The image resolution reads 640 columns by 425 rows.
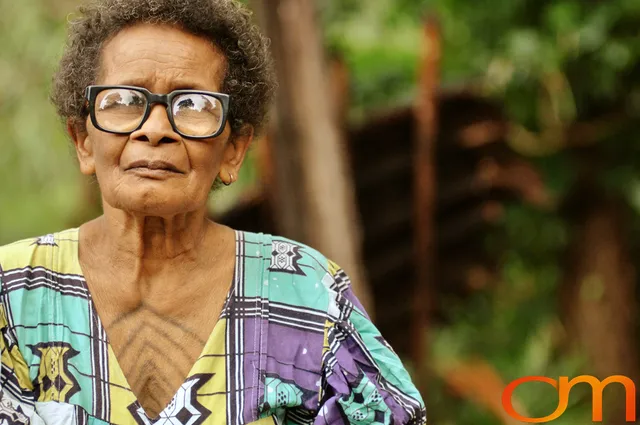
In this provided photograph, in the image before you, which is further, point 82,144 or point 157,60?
point 82,144

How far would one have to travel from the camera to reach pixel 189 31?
5.11 feet

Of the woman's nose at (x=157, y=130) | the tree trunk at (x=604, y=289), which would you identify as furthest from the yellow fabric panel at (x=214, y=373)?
the tree trunk at (x=604, y=289)

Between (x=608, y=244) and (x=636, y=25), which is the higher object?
(x=636, y=25)

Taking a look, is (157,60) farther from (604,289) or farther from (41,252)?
(604,289)

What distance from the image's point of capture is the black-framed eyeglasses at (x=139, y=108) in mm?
1494

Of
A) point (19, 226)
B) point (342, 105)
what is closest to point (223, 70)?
point (342, 105)

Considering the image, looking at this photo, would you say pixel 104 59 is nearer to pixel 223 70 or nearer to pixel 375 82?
pixel 223 70

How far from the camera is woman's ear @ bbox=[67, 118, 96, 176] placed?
5.33ft

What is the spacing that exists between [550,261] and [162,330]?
388 centimetres

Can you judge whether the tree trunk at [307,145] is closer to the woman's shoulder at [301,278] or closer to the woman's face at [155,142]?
the woman's shoulder at [301,278]

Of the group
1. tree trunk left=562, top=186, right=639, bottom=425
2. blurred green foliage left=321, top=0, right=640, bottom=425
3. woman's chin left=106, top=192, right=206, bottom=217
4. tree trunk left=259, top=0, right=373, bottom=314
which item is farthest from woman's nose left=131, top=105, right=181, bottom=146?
tree trunk left=562, top=186, right=639, bottom=425

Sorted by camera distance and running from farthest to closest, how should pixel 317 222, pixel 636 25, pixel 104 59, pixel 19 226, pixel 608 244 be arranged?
1. pixel 19 226
2. pixel 608 244
3. pixel 636 25
4. pixel 317 222
5. pixel 104 59

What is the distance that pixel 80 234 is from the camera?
5.42ft

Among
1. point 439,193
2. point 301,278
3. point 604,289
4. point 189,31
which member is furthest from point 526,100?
point 189,31
